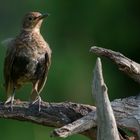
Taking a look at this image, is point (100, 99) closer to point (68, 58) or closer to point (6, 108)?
point (6, 108)

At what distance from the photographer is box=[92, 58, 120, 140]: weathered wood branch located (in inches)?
185

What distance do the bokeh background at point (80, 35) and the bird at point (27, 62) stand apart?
229 centimetres

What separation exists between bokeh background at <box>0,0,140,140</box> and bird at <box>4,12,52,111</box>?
2287mm

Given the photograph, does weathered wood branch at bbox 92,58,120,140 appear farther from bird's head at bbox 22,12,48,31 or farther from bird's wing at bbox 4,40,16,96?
bird's head at bbox 22,12,48,31

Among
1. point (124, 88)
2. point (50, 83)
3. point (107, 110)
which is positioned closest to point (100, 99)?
point (107, 110)

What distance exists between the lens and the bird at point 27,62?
20.3ft

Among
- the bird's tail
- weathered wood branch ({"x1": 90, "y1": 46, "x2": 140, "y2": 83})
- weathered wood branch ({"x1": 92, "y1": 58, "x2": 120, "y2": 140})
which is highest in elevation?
weathered wood branch ({"x1": 90, "y1": 46, "x2": 140, "y2": 83})

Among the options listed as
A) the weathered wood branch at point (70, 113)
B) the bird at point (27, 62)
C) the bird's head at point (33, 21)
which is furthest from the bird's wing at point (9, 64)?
the weathered wood branch at point (70, 113)

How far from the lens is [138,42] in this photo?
31.8 ft

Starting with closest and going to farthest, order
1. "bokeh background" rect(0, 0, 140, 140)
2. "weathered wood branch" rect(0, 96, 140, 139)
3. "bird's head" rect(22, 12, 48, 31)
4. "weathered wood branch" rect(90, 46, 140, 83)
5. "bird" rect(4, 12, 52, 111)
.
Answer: "weathered wood branch" rect(90, 46, 140, 83), "weathered wood branch" rect(0, 96, 140, 139), "bird" rect(4, 12, 52, 111), "bird's head" rect(22, 12, 48, 31), "bokeh background" rect(0, 0, 140, 140)

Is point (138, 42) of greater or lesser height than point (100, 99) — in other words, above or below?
below

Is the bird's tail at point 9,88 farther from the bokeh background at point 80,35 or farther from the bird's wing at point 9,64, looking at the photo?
the bokeh background at point 80,35

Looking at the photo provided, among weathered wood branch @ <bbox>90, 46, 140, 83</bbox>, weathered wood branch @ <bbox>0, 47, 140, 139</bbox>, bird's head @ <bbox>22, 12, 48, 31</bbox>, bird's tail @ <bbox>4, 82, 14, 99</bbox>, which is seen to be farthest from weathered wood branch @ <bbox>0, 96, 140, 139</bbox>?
bird's head @ <bbox>22, 12, 48, 31</bbox>

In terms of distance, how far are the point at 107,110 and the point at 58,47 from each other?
4574 mm
